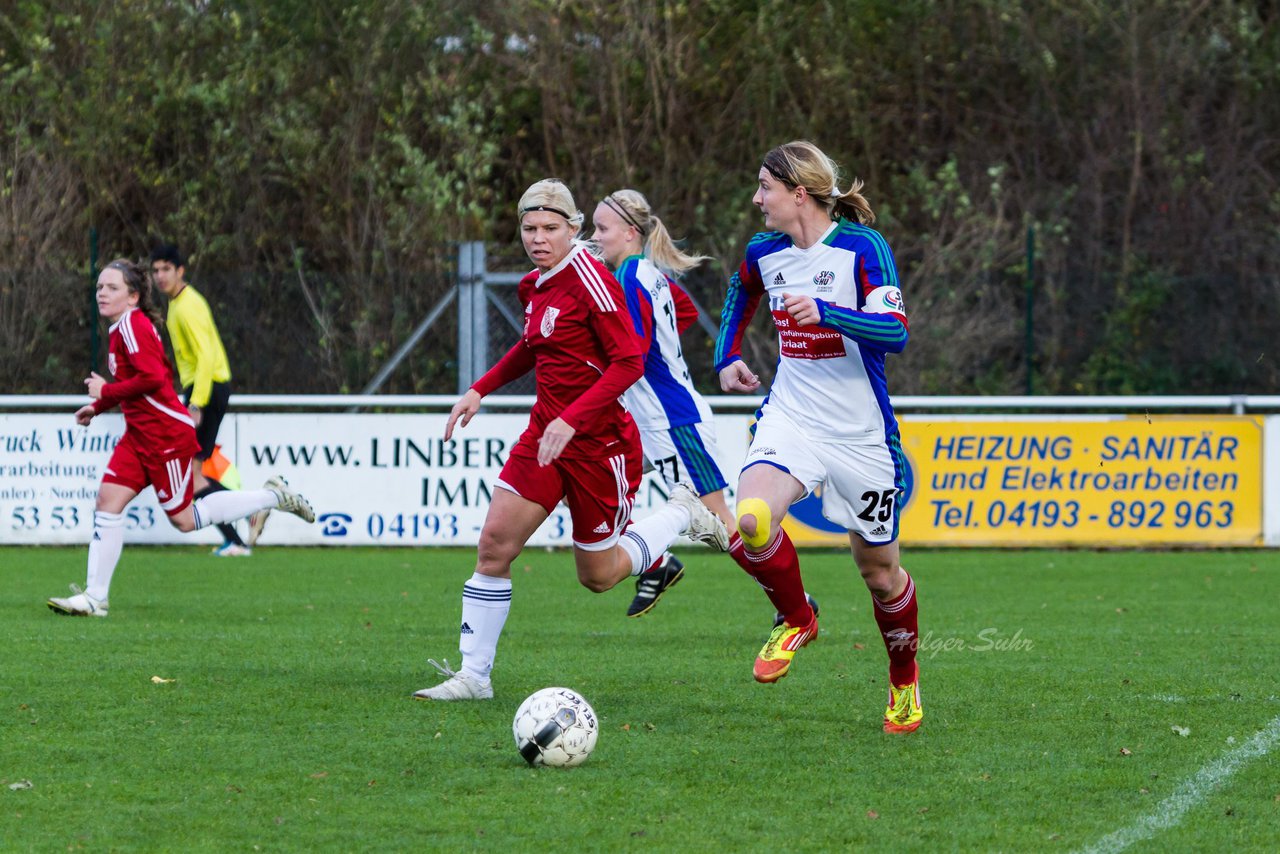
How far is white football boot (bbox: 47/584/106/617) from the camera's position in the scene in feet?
30.0

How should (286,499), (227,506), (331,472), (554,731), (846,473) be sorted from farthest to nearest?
(331,472) → (227,506) → (286,499) → (846,473) → (554,731)

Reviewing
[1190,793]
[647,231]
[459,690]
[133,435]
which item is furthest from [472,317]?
[1190,793]

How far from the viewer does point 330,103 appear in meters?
20.7

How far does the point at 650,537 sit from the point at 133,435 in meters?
3.62

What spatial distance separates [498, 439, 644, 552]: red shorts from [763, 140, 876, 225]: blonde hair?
1246mm

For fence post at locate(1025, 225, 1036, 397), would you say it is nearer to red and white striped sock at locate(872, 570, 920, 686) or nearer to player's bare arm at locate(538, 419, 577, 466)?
red and white striped sock at locate(872, 570, 920, 686)

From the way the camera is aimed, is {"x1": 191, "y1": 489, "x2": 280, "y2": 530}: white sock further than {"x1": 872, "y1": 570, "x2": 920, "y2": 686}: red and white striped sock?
Yes

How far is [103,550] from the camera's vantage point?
9.20 meters

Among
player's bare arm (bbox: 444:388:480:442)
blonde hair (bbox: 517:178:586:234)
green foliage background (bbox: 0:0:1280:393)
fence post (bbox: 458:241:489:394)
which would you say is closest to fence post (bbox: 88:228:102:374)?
fence post (bbox: 458:241:489:394)

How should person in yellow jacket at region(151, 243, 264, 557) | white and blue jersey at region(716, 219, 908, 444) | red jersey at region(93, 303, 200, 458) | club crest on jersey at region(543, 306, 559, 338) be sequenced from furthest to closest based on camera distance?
person in yellow jacket at region(151, 243, 264, 557)
red jersey at region(93, 303, 200, 458)
club crest on jersey at region(543, 306, 559, 338)
white and blue jersey at region(716, 219, 908, 444)

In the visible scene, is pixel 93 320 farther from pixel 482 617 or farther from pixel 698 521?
pixel 482 617

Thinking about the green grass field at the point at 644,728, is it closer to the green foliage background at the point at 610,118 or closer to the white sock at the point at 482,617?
the white sock at the point at 482,617

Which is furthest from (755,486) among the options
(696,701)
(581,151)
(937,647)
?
(581,151)

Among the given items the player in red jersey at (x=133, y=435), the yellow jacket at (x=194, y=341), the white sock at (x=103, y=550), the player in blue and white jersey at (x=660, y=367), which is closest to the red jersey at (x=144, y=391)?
the player in red jersey at (x=133, y=435)
